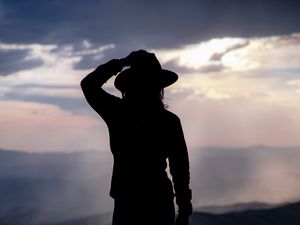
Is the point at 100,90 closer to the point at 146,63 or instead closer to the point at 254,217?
the point at 146,63

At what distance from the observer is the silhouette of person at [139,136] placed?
4938mm

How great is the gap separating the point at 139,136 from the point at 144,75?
19.7 inches

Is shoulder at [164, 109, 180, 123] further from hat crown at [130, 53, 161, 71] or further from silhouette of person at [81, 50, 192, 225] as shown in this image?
hat crown at [130, 53, 161, 71]

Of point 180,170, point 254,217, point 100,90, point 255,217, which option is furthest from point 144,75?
point 254,217

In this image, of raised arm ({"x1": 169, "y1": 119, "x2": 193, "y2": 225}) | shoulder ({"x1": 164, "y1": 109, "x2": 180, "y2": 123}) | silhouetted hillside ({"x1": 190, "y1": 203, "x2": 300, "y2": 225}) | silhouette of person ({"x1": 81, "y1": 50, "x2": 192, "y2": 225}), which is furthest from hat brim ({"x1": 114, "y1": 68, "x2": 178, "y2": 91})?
silhouetted hillside ({"x1": 190, "y1": 203, "x2": 300, "y2": 225})

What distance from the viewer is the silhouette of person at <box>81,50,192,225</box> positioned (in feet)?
16.2

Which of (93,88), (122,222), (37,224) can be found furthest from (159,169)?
(37,224)

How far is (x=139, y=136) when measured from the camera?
4957 mm

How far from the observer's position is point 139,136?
4.96m

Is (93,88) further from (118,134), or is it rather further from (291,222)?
(291,222)

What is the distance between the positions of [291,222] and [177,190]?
57505 millimetres

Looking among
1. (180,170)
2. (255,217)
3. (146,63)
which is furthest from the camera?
(255,217)

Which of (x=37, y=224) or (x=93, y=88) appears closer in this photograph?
(x=93, y=88)

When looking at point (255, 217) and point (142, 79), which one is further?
point (255, 217)
